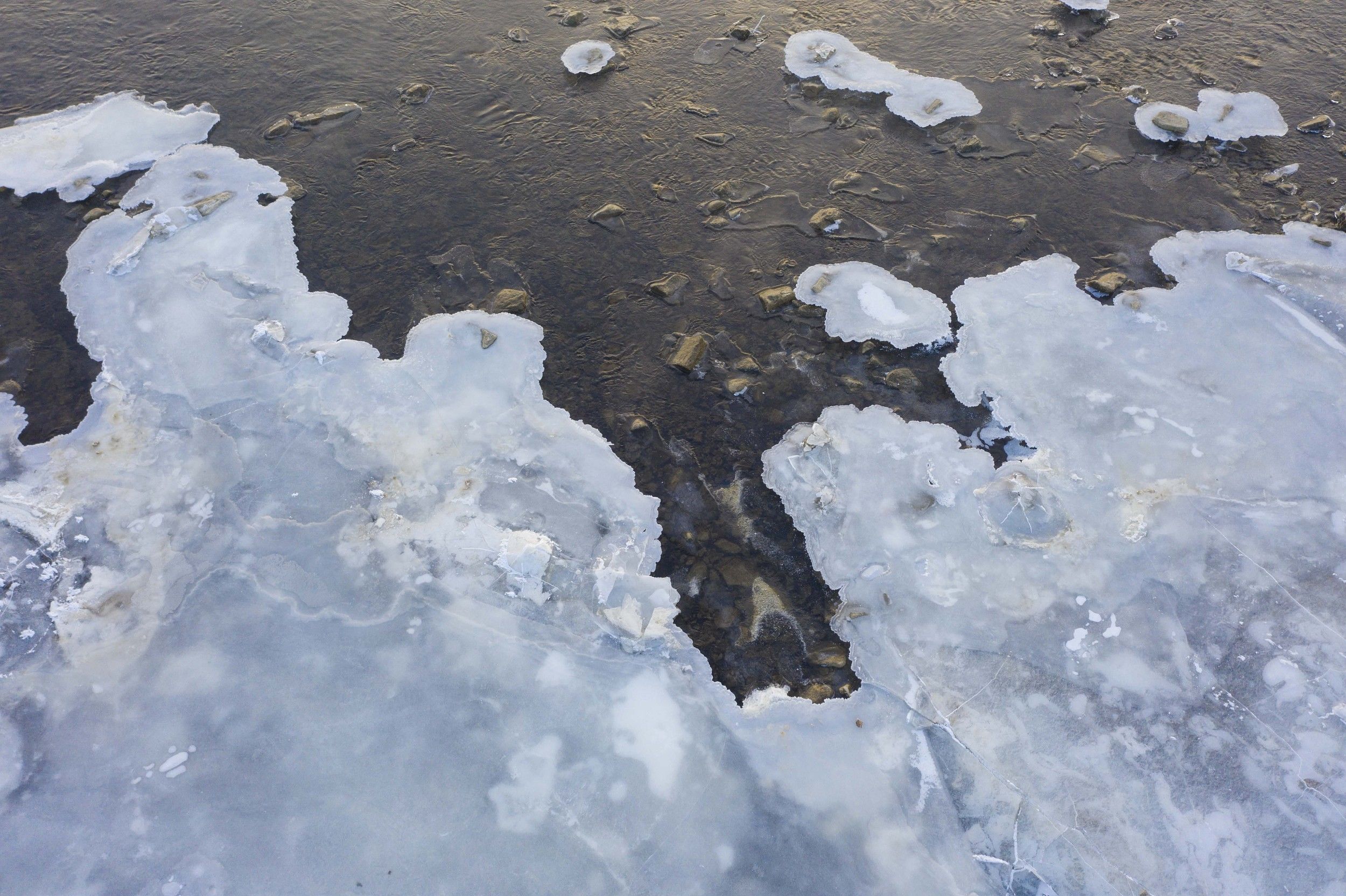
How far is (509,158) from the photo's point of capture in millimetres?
8969

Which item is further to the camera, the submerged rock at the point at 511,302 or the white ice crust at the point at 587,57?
the white ice crust at the point at 587,57

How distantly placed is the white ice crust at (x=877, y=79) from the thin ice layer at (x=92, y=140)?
7.37 m

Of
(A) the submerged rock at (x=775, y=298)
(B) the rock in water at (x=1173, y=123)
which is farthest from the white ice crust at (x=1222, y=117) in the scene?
(A) the submerged rock at (x=775, y=298)

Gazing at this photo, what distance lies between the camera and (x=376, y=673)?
5246 millimetres

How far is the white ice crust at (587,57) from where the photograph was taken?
9977mm

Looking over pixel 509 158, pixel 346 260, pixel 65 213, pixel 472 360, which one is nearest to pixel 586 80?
pixel 509 158

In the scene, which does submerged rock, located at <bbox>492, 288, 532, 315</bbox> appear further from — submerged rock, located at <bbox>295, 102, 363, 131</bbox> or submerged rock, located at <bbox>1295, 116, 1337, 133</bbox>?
submerged rock, located at <bbox>1295, 116, 1337, 133</bbox>

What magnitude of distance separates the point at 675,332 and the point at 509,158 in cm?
330

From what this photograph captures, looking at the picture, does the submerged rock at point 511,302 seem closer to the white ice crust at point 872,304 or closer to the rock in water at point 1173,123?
the white ice crust at point 872,304

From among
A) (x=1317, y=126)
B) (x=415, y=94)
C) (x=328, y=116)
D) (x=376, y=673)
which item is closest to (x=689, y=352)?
(x=376, y=673)

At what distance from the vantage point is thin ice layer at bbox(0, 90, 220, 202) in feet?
28.6

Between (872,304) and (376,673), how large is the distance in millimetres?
5370

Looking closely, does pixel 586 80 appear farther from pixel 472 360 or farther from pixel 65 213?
pixel 65 213

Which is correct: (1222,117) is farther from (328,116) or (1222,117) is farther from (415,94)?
(328,116)
